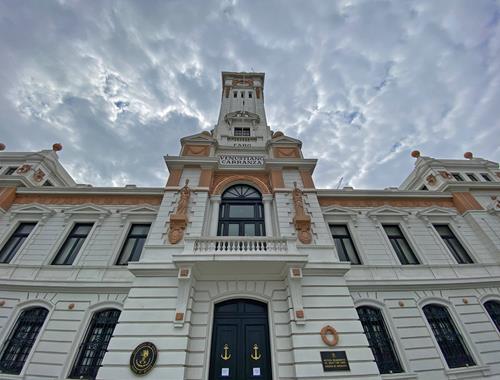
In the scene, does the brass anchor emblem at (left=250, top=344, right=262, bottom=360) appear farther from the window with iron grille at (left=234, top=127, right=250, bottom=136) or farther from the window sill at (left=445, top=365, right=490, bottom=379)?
the window with iron grille at (left=234, top=127, right=250, bottom=136)

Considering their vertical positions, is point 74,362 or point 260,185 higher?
point 260,185

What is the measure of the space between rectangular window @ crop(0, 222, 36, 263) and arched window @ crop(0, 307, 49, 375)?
11.6 ft

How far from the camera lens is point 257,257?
27.7ft

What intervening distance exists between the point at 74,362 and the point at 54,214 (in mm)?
8029

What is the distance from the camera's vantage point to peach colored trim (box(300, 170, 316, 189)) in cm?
1261

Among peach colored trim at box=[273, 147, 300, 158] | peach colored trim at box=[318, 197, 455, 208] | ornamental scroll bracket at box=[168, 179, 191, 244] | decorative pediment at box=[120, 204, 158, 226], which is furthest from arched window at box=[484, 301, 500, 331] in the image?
decorative pediment at box=[120, 204, 158, 226]

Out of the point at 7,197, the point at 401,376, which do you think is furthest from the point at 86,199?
the point at 401,376

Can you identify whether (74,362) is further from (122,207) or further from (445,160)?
(445,160)

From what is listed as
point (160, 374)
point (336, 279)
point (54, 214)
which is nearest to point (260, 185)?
point (336, 279)

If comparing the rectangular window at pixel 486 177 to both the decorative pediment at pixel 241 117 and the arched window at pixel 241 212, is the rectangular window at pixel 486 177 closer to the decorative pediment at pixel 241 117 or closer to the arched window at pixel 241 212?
the arched window at pixel 241 212

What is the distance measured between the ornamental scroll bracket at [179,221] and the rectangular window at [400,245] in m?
11.4

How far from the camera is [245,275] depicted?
29.6 feet

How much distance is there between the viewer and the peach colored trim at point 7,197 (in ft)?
41.3

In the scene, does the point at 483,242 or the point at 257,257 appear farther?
the point at 483,242
